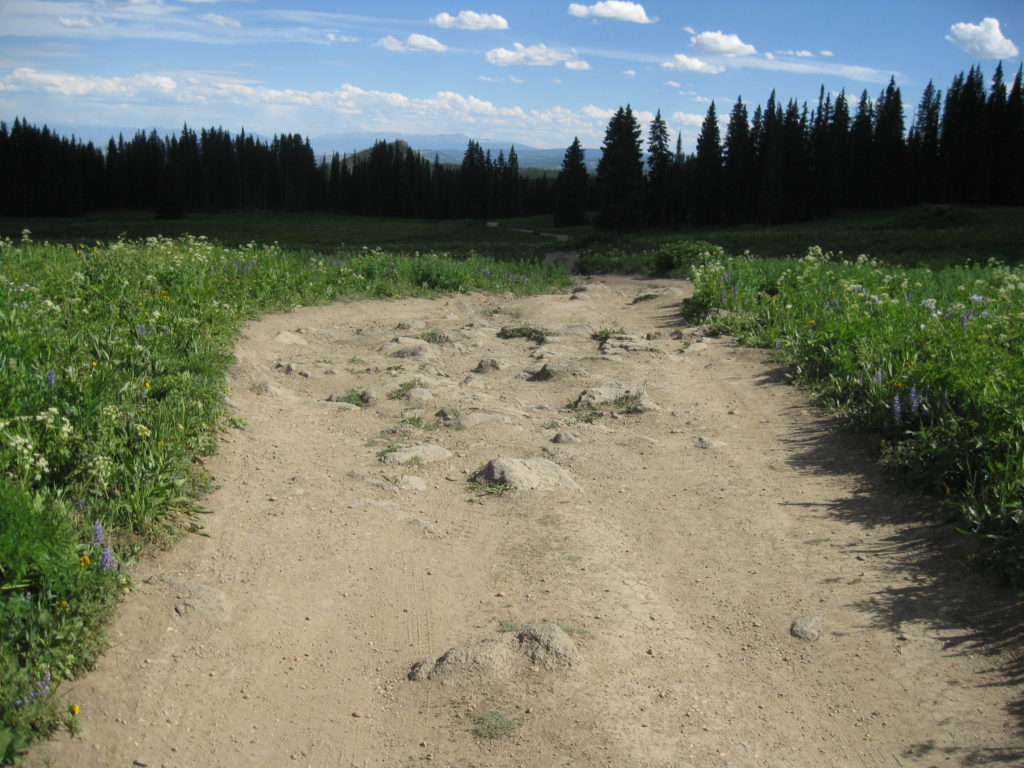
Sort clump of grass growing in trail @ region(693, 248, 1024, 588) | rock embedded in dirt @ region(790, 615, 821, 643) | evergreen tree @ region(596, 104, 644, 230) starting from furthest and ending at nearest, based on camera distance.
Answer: evergreen tree @ region(596, 104, 644, 230) → clump of grass growing in trail @ region(693, 248, 1024, 588) → rock embedded in dirt @ region(790, 615, 821, 643)

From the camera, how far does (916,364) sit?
779 centimetres

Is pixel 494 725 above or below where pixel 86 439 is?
below

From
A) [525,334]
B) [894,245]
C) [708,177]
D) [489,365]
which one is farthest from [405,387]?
[708,177]

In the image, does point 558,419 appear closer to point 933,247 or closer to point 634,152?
point 933,247

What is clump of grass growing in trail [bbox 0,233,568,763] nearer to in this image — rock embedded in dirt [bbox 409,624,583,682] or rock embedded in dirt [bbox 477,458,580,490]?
rock embedded in dirt [bbox 409,624,583,682]

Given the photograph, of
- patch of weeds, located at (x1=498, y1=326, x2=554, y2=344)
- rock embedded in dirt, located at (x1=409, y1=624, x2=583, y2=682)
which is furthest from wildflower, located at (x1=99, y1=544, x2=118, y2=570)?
patch of weeds, located at (x1=498, y1=326, x2=554, y2=344)

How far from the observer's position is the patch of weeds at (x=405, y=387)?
29.6 ft

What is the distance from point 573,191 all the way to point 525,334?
67298 millimetres

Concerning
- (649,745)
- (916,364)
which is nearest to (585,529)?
(649,745)

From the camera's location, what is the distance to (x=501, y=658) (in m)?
4.28

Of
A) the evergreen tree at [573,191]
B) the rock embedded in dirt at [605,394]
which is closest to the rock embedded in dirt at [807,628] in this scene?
the rock embedded in dirt at [605,394]

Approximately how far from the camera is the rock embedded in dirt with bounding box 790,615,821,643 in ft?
15.2

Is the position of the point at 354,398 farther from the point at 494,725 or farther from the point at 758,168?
the point at 758,168

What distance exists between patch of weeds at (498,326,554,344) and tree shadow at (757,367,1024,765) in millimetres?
6003
